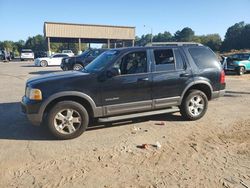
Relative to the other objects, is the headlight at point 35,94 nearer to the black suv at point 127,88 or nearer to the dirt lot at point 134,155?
the black suv at point 127,88

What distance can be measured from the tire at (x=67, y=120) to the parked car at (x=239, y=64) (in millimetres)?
15783

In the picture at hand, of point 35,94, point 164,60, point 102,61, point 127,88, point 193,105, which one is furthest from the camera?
point 193,105

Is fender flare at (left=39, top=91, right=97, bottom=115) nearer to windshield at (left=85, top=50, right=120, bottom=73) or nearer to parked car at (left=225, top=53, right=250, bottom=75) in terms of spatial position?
windshield at (left=85, top=50, right=120, bottom=73)

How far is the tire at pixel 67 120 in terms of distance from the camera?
5.56 meters

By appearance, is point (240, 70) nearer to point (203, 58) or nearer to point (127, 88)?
point (203, 58)

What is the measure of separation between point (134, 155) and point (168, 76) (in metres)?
2.40

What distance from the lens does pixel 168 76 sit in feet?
21.3

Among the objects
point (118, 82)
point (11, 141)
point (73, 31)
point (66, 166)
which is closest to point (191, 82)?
point (118, 82)

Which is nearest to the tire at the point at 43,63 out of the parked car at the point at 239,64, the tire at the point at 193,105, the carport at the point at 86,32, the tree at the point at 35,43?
the parked car at the point at 239,64

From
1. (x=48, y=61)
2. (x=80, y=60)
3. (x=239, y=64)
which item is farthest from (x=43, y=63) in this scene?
(x=239, y=64)

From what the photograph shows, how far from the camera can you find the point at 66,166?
440 centimetres

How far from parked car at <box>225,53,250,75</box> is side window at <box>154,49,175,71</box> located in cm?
1385

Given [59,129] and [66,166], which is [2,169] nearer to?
[66,166]

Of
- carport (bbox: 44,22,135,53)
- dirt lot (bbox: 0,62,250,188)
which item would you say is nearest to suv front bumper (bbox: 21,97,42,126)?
dirt lot (bbox: 0,62,250,188)
